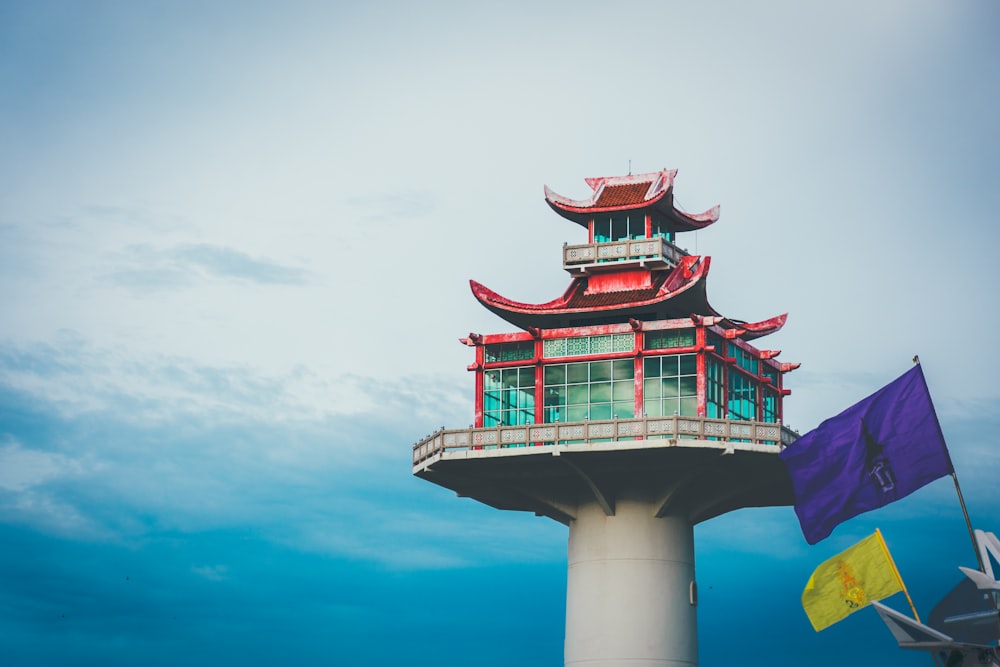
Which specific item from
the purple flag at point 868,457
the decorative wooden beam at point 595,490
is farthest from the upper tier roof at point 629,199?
the purple flag at point 868,457

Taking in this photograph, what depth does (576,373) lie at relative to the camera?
84875 mm

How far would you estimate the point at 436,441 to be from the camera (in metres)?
83.4

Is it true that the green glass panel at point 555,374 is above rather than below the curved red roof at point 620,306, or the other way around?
below

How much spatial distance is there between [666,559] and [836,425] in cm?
2076

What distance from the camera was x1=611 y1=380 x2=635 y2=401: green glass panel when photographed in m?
83.4

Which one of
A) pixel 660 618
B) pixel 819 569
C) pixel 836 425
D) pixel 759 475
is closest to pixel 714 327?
pixel 759 475

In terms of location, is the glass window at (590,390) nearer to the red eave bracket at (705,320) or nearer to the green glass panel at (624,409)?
the green glass panel at (624,409)

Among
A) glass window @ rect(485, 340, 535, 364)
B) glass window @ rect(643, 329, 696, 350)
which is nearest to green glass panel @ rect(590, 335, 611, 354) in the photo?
glass window @ rect(643, 329, 696, 350)

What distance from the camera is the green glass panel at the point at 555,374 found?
8519 centimetres

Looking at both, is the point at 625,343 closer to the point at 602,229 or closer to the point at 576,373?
the point at 576,373

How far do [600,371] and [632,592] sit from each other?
10178mm

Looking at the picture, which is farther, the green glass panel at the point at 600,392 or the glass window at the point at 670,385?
the green glass panel at the point at 600,392

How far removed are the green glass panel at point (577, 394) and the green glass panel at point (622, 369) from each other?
153cm

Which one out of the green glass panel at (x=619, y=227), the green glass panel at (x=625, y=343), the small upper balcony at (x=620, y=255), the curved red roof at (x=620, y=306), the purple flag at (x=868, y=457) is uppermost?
the green glass panel at (x=619, y=227)
